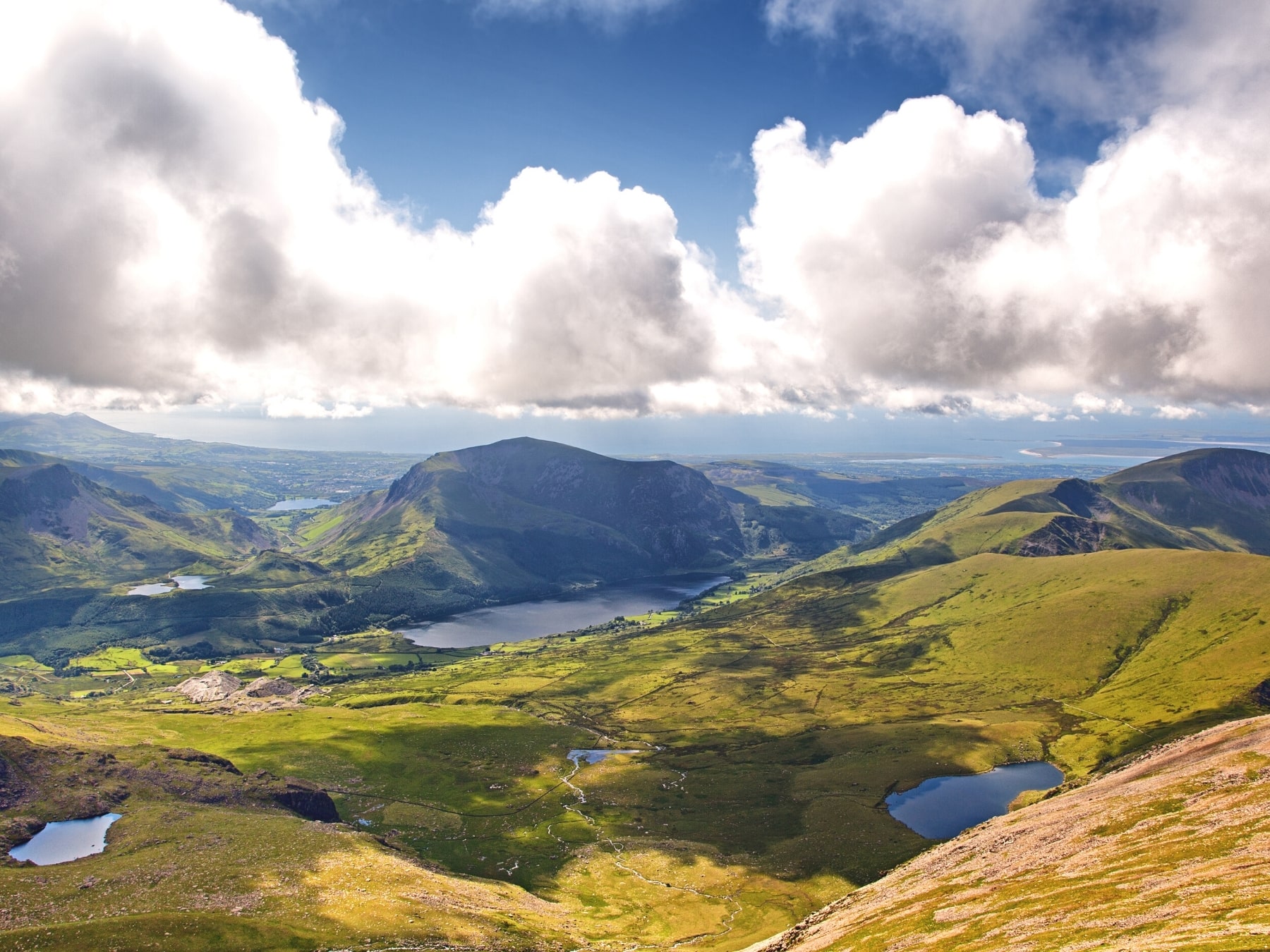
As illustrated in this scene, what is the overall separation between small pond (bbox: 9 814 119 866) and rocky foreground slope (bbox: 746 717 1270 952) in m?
104

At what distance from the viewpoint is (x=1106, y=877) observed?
74938mm

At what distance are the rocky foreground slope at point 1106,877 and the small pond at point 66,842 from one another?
104 m

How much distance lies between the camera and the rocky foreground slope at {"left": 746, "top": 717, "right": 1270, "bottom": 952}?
57031 millimetres

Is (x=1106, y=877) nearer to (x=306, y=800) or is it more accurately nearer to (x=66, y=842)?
(x=66, y=842)

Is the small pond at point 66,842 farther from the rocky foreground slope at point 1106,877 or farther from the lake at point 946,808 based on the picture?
the lake at point 946,808

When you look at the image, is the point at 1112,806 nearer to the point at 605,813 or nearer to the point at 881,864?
the point at 881,864

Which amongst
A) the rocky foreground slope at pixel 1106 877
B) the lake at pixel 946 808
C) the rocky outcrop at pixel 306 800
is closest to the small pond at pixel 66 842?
the rocky outcrop at pixel 306 800

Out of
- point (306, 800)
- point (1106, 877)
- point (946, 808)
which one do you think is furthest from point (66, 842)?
point (946, 808)

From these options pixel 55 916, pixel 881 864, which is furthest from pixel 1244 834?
pixel 55 916

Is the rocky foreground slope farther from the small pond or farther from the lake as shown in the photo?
the small pond

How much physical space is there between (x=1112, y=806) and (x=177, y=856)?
5466 inches

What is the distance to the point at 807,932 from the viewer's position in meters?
92.9

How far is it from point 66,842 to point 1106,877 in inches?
5798

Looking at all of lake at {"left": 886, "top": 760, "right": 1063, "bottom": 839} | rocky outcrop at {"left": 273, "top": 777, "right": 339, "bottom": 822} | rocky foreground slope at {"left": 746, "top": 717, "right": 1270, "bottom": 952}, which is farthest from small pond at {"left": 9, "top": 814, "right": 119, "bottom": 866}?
lake at {"left": 886, "top": 760, "right": 1063, "bottom": 839}
